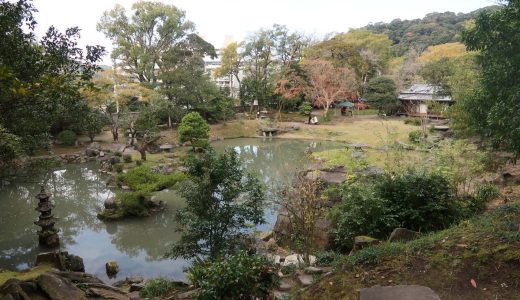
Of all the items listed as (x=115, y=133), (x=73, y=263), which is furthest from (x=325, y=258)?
(x=115, y=133)

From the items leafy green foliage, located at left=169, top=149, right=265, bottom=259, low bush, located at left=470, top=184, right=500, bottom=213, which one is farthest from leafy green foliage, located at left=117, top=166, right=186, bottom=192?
low bush, located at left=470, top=184, right=500, bottom=213

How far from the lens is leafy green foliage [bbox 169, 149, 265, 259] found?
266 inches

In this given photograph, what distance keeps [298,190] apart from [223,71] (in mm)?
25408

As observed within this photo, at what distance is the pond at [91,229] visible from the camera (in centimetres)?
956

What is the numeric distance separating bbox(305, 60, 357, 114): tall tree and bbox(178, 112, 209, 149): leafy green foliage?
11.7 metres

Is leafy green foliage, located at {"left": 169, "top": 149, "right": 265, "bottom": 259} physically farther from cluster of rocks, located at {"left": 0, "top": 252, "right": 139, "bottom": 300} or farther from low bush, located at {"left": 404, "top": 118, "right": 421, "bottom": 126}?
low bush, located at {"left": 404, "top": 118, "right": 421, "bottom": 126}

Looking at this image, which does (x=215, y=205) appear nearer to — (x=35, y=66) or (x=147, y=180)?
(x=35, y=66)

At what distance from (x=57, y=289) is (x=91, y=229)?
23.9 ft

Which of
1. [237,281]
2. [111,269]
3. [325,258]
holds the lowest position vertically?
[111,269]

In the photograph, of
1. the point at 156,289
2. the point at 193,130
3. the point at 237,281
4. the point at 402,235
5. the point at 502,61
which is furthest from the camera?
the point at 193,130

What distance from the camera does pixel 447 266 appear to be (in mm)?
4492

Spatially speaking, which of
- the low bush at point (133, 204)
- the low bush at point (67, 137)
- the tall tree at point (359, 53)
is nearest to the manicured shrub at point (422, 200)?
the low bush at point (133, 204)

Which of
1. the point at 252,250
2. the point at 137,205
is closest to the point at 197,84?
the point at 137,205

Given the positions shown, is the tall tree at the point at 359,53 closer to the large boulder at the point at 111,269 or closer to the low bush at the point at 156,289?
the large boulder at the point at 111,269
